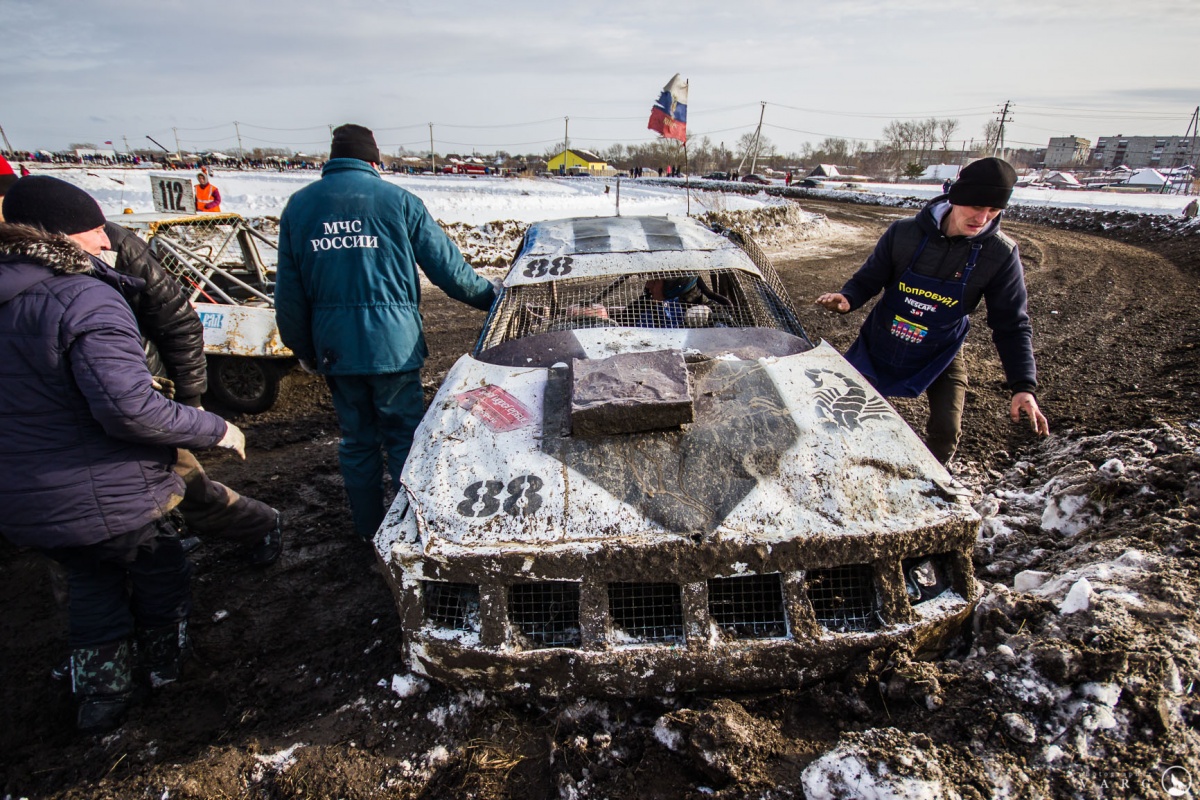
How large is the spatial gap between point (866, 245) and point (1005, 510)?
12.9m

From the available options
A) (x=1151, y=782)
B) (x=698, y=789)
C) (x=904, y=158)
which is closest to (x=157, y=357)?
(x=698, y=789)

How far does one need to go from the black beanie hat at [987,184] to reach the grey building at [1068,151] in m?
110

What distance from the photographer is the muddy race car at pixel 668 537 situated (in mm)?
1837

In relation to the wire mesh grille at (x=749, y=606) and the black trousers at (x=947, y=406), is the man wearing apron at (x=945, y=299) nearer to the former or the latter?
the black trousers at (x=947, y=406)

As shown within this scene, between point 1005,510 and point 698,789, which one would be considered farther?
point 1005,510

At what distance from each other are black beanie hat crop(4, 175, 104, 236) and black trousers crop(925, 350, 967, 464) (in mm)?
3843

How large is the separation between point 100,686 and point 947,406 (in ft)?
13.0

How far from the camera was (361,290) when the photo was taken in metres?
2.82

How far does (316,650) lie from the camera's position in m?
2.51

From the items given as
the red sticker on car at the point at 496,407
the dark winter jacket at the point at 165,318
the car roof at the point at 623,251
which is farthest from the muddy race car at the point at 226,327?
the red sticker on car at the point at 496,407

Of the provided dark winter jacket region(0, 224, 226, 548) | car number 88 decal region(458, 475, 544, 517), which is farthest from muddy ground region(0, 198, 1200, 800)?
dark winter jacket region(0, 224, 226, 548)

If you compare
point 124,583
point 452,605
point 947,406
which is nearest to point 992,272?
point 947,406

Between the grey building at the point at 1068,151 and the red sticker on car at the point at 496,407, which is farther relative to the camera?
the grey building at the point at 1068,151

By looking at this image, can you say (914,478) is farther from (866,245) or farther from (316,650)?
(866,245)
